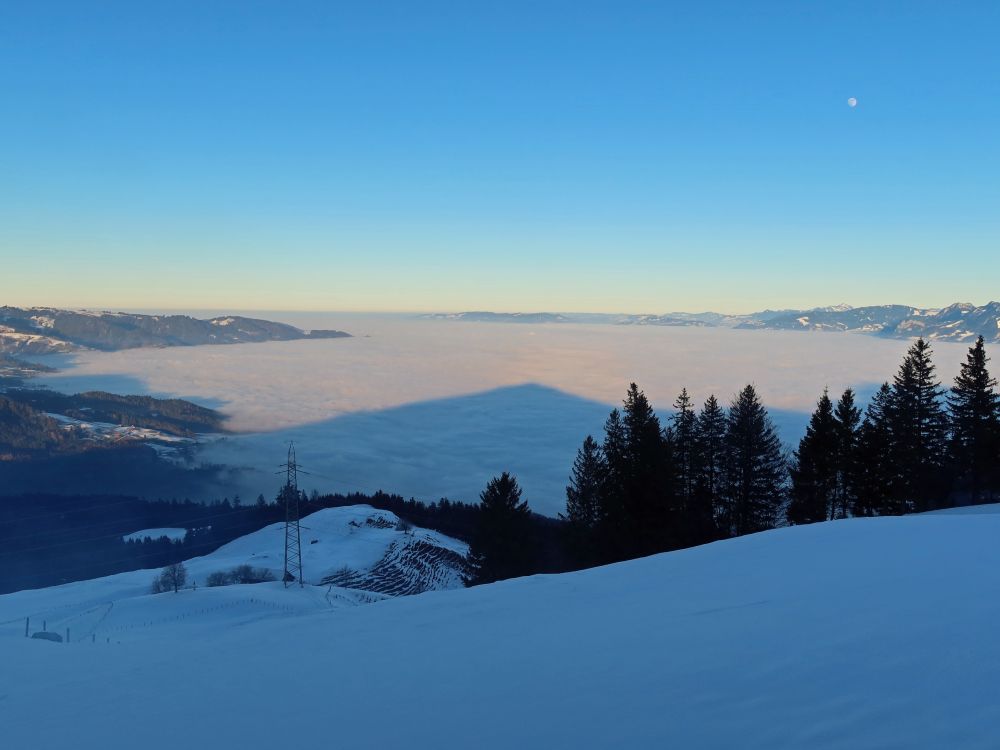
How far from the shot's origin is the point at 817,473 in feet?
87.8

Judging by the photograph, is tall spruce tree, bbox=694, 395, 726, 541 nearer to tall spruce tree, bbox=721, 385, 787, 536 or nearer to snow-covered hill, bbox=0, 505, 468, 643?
tall spruce tree, bbox=721, 385, 787, 536

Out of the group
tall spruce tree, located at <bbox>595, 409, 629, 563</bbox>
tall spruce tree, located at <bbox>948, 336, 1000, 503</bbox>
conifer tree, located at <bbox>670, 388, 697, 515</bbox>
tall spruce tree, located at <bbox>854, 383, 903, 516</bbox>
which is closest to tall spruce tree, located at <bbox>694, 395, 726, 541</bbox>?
conifer tree, located at <bbox>670, 388, 697, 515</bbox>

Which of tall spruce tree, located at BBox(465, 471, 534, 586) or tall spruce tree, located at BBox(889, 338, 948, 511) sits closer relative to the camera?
tall spruce tree, located at BBox(465, 471, 534, 586)

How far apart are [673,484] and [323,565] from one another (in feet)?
102

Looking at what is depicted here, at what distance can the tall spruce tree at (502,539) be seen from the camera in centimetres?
2552

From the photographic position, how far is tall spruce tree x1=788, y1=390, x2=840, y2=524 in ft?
87.2

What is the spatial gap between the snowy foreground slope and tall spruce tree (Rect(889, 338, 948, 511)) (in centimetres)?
2022

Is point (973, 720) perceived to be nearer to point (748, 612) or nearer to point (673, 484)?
point (748, 612)

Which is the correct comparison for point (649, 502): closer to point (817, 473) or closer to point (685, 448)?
point (685, 448)

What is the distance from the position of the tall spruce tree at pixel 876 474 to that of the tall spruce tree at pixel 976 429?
3709 millimetres

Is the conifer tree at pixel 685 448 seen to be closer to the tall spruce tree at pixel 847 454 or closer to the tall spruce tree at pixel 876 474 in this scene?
the tall spruce tree at pixel 847 454

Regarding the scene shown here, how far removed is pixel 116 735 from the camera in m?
5.10

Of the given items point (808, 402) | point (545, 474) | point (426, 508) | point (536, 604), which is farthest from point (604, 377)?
point (536, 604)

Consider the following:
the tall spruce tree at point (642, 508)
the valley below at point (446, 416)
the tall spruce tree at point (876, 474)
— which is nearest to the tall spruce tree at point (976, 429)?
the tall spruce tree at point (876, 474)
